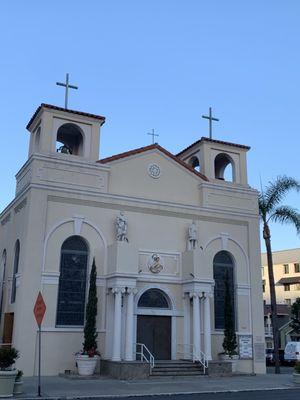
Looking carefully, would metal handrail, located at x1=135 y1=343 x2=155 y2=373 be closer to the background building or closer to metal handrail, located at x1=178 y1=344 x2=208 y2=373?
metal handrail, located at x1=178 y1=344 x2=208 y2=373

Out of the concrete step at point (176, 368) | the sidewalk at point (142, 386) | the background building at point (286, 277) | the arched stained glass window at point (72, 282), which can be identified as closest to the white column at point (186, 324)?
the concrete step at point (176, 368)

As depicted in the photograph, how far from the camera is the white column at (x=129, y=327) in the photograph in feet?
71.9

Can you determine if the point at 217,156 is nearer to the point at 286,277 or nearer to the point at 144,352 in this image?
→ the point at 144,352

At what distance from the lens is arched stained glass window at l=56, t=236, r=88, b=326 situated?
2311 centimetres

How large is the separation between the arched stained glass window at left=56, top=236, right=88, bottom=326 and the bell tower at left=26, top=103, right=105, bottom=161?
14.1ft

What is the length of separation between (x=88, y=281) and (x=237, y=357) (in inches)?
314

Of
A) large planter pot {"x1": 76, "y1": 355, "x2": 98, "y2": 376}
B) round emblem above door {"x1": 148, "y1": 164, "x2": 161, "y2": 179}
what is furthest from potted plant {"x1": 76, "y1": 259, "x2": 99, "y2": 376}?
round emblem above door {"x1": 148, "y1": 164, "x2": 161, "y2": 179}

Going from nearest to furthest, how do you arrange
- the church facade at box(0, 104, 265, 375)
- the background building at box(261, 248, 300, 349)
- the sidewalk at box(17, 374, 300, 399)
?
the sidewalk at box(17, 374, 300, 399) → the church facade at box(0, 104, 265, 375) → the background building at box(261, 248, 300, 349)

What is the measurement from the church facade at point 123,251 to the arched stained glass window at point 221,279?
5 centimetres

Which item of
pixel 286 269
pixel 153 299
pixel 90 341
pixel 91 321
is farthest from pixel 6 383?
pixel 286 269

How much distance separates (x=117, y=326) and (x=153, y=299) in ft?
10.8

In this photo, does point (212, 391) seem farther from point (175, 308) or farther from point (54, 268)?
point (54, 268)

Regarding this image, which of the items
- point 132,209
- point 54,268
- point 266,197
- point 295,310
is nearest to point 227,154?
point 266,197

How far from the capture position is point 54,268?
76.0ft
